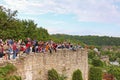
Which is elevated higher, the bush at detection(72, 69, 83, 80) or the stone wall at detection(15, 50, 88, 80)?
the stone wall at detection(15, 50, 88, 80)

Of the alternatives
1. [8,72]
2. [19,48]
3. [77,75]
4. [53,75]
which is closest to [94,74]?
[77,75]

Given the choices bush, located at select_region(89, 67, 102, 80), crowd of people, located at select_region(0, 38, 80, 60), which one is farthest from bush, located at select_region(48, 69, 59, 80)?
bush, located at select_region(89, 67, 102, 80)

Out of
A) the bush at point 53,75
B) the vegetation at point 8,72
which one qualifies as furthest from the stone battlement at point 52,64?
the vegetation at point 8,72

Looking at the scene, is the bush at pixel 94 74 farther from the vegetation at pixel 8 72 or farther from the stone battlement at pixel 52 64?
the vegetation at pixel 8 72

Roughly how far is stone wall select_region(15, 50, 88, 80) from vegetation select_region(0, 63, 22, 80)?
29.7 inches

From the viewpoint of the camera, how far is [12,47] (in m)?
27.2

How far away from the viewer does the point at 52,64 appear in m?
33.0

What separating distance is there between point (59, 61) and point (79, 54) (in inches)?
188

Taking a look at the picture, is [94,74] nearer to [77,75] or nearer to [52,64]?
[77,75]

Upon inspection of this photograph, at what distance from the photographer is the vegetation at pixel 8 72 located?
2545 cm

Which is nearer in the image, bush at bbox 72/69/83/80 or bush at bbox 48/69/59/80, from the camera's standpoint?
bush at bbox 48/69/59/80

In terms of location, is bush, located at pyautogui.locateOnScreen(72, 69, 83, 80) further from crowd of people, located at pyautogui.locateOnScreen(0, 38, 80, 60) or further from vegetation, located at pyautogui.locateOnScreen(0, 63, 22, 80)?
vegetation, located at pyautogui.locateOnScreen(0, 63, 22, 80)

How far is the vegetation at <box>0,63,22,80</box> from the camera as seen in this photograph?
83.5 ft

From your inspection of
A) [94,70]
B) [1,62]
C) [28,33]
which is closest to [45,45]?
[1,62]
